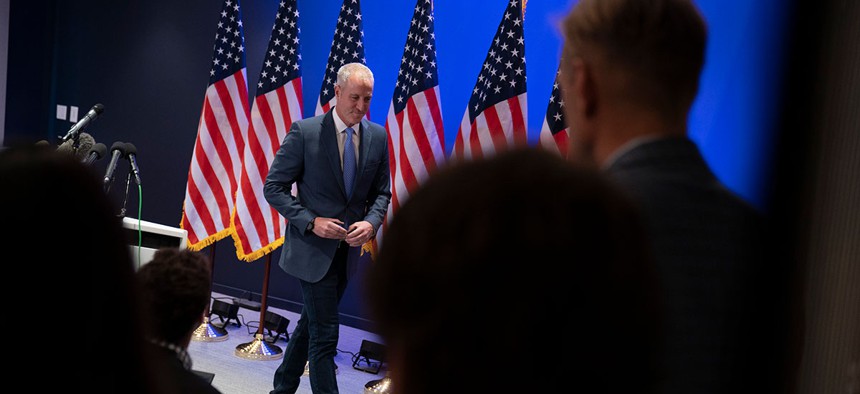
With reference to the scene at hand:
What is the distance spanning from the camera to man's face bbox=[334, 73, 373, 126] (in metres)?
3.55

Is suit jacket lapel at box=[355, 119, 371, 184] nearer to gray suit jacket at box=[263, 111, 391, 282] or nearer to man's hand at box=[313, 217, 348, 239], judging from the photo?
gray suit jacket at box=[263, 111, 391, 282]

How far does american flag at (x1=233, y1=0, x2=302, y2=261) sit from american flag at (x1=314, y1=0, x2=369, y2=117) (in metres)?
0.21

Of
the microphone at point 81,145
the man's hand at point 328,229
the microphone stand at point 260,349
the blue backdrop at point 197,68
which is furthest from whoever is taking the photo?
the microphone stand at point 260,349

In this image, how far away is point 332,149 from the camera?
3570mm

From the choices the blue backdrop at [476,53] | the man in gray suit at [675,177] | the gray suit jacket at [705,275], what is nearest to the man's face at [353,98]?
the blue backdrop at [476,53]

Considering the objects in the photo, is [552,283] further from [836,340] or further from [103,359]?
[836,340]

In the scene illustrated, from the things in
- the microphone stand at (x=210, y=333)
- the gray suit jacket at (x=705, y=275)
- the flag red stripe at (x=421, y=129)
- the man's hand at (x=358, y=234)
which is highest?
the flag red stripe at (x=421, y=129)

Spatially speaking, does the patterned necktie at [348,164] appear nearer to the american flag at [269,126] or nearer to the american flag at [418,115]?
the american flag at [418,115]

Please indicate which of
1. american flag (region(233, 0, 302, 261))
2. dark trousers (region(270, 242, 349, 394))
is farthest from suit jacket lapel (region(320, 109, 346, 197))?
american flag (region(233, 0, 302, 261))

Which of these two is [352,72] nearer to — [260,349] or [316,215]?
[316,215]

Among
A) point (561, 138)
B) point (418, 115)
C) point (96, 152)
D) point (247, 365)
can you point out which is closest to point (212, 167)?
point (247, 365)

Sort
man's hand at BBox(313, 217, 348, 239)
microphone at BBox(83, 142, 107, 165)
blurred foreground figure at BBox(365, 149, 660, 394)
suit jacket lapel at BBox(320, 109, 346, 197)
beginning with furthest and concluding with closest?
suit jacket lapel at BBox(320, 109, 346, 197)
man's hand at BBox(313, 217, 348, 239)
microphone at BBox(83, 142, 107, 165)
blurred foreground figure at BBox(365, 149, 660, 394)

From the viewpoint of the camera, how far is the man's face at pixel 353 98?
11.7 ft

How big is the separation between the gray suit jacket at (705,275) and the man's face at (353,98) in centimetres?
280
